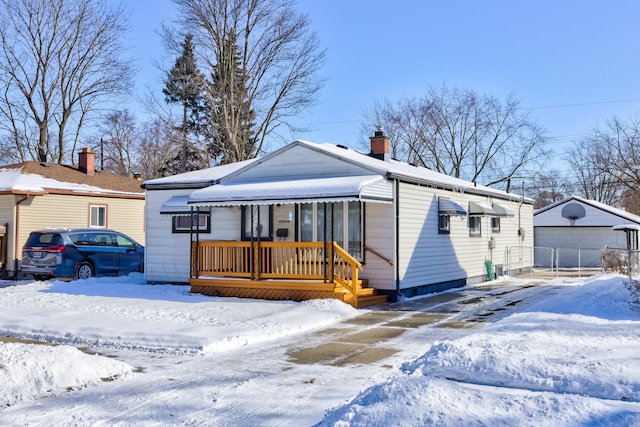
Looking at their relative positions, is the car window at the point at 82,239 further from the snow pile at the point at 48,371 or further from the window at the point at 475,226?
the window at the point at 475,226

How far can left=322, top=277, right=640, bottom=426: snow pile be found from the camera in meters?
4.92

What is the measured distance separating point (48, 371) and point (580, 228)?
29.4m

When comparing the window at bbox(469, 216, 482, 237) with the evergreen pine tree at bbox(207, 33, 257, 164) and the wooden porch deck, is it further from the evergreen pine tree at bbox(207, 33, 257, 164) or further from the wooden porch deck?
the evergreen pine tree at bbox(207, 33, 257, 164)

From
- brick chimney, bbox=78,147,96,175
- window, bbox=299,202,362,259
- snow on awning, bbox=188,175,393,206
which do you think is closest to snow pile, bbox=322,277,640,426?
snow on awning, bbox=188,175,393,206

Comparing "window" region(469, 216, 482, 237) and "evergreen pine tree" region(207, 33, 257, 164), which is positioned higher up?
"evergreen pine tree" region(207, 33, 257, 164)

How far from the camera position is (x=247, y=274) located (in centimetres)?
1441

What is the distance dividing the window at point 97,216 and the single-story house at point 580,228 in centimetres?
2081

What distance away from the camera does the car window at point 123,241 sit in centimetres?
1988

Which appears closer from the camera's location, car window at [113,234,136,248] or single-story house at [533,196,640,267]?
car window at [113,234,136,248]

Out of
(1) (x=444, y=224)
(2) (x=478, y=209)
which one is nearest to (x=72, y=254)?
(1) (x=444, y=224)

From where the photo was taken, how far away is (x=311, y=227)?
15656 millimetres

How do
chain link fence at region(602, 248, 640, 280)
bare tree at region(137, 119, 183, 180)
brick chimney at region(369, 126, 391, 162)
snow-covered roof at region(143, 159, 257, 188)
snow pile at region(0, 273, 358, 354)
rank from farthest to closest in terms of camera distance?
bare tree at region(137, 119, 183, 180) → chain link fence at region(602, 248, 640, 280) → brick chimney at region(369, 126, 391, 162) → snow-covered roof at region(143, 159, 257, 188) → snow pile at region(0, 273, 358, 354)

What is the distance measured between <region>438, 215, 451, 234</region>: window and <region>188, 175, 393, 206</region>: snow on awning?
313 cm

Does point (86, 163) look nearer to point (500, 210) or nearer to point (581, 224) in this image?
point (500, 210)
